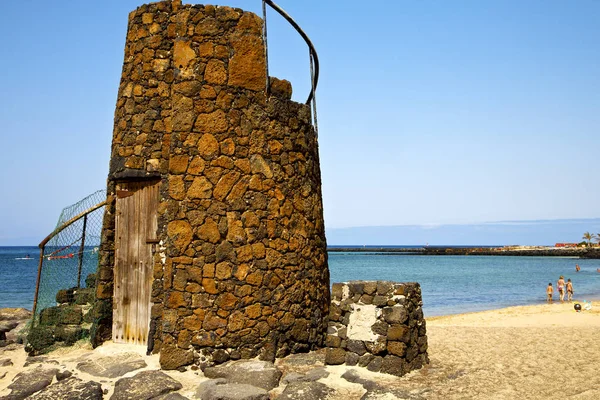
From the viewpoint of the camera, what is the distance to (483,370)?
6.78 m

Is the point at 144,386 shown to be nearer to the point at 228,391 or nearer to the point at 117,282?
the point at 228,391

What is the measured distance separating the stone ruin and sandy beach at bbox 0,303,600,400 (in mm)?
349

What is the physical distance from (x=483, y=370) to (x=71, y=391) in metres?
5.39

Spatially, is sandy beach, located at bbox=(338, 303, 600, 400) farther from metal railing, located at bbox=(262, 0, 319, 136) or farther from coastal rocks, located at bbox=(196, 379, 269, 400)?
metal railing, located at bbox=(262, 0, 319, 136)

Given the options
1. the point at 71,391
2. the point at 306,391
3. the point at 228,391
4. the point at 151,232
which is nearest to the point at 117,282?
the point at 151,232

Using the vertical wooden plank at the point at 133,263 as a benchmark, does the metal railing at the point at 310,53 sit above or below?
above

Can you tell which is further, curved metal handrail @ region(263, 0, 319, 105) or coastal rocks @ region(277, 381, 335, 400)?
curved metal handrail @ region(263, 0, 319, 105)

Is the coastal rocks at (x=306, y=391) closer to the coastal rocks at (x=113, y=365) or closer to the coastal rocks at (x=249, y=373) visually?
the coastal rocks at (x=249, y=373)

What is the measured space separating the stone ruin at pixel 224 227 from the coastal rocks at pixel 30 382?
126 centimetres

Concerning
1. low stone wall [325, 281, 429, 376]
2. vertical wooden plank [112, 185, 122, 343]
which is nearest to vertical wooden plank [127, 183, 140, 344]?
vertical wooden plank [112, 185, 122, 343]

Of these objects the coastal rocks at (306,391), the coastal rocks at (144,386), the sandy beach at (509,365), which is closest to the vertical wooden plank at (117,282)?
the coastal rocks at (144,386)

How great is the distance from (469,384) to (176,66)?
5.80 m

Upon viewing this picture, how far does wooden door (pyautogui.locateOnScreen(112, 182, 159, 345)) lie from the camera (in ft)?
25.4

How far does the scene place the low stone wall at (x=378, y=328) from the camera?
6312mm
